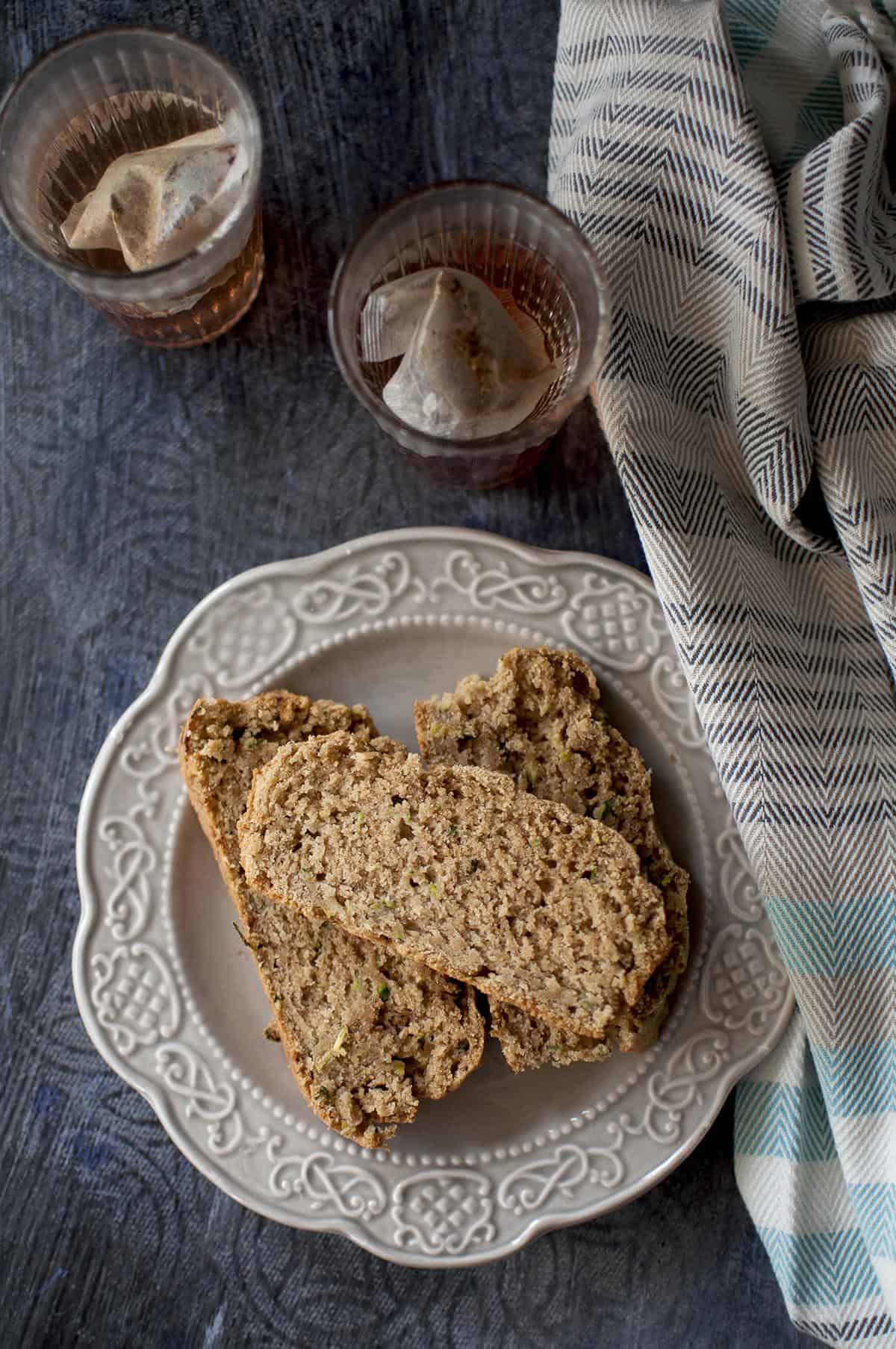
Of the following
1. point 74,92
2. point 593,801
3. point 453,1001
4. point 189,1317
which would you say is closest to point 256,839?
point 453,1001

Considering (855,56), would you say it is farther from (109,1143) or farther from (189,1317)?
(189,1317)

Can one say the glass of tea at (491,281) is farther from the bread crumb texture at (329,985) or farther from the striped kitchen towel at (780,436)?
the bread crumb texture at (329,985)

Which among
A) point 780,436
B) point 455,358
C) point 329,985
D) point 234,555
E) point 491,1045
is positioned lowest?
point 491,1045

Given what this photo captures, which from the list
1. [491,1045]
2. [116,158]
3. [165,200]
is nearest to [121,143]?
[116,158]

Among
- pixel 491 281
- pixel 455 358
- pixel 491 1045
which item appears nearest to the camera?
pixel 455 358

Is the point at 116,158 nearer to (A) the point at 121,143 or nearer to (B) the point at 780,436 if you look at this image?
(A) the point at 121,143

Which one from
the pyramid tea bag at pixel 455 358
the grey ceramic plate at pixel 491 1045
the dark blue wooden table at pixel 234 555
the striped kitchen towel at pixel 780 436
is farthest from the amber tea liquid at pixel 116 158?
the striped kitchen towel at pixel 780 436
